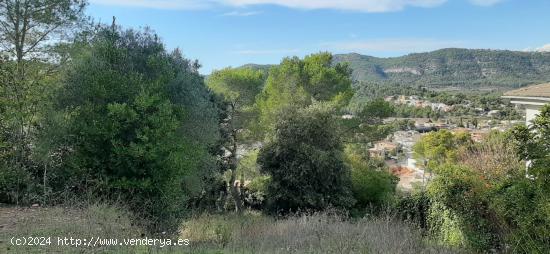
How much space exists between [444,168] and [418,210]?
2566 millimetres

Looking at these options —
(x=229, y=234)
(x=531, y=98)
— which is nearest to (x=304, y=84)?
(x=531, y=98)

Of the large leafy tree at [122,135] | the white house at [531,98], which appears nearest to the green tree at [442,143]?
the white house at [531,98]

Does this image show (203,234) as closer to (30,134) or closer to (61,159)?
(61,159)

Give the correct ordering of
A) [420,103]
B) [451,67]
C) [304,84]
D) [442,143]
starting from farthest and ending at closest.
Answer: [451,67] < [420,103] < [442,143] < [304,84]

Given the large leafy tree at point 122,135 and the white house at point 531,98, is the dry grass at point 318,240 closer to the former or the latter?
the large leafy tree at point 122,135

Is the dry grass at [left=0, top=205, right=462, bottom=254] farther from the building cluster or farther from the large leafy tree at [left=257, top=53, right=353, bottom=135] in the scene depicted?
the building cluster

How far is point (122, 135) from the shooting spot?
9336mm

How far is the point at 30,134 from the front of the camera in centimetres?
962

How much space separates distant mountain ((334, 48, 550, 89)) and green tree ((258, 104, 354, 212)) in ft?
175

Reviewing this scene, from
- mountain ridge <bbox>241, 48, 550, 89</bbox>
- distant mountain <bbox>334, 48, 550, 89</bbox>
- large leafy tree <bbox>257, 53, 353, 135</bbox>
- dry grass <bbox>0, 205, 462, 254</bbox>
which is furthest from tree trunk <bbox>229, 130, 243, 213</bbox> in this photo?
distant mountain <bbox>334, 48, 550, 89</bbox>

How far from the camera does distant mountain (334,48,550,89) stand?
2694 inches

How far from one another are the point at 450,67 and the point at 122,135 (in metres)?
76.0

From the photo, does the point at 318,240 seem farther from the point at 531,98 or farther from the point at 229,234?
the point at 531,98

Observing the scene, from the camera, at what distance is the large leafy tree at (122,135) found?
908 cm
